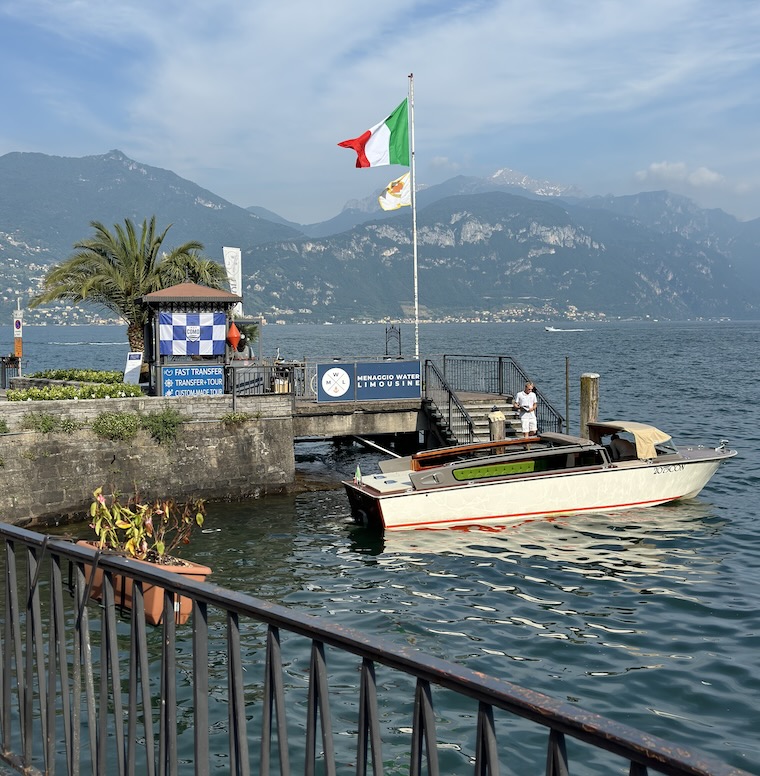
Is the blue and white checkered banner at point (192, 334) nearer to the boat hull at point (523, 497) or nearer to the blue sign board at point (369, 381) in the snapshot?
the blue sign board at point (369, 381)

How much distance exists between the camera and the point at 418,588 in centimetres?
1409

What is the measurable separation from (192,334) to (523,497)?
30.5 feet

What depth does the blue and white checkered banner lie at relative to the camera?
2114 centimetres

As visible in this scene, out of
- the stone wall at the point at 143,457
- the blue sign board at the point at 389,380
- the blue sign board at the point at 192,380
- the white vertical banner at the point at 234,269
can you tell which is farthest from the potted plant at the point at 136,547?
the white vertical banner at the point at 234,269

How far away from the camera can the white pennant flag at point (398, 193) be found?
2830 cm

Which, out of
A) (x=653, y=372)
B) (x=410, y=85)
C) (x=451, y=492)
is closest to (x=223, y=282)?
(x=410, y=85)

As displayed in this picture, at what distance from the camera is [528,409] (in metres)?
22.7

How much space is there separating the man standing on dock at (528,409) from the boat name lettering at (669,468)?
4046 millimetres

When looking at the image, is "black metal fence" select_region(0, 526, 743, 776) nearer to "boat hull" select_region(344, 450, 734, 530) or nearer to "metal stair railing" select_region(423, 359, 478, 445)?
"boat hull" select_region(344, 450, 734, 530)

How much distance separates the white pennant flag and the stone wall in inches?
397

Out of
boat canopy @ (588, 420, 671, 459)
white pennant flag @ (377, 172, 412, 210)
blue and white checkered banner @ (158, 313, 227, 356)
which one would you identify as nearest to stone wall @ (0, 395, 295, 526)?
blue and white checkered banner @ (158, 313, 227, 356)

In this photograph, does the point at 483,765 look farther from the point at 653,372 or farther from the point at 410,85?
the point at 653,372

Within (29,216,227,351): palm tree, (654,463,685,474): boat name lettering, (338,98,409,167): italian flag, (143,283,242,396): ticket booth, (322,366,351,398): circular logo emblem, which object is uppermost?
(338,98,409,167): italian flag

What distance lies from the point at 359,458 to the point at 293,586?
1381 centimetres
